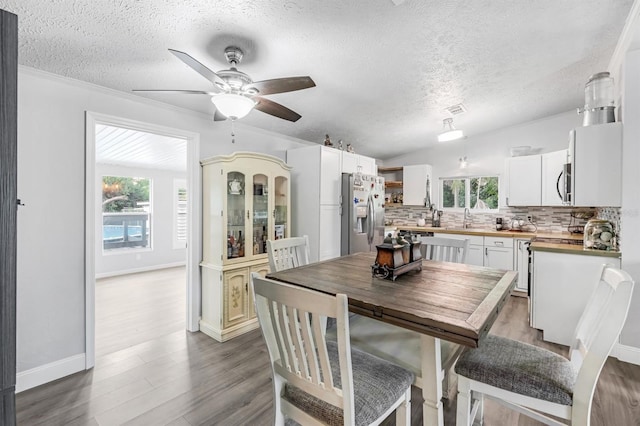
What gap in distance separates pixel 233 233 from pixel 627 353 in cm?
377

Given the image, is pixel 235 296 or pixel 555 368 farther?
pixel 235 296

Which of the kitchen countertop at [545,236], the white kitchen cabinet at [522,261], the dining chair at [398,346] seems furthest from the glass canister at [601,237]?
the dining chair at [398,346]

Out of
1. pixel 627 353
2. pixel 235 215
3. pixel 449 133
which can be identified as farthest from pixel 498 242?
pixel 235 215

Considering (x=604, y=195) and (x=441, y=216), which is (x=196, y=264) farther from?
(x=441, y=216)

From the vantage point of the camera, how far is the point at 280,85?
177cm

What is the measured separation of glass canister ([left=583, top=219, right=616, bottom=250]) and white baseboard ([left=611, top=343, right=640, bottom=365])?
2.81 feet

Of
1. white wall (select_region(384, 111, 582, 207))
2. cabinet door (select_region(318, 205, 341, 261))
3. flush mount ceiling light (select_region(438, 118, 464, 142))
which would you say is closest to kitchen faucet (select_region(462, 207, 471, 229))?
white wall (select_region(384, 111, 582, 207))

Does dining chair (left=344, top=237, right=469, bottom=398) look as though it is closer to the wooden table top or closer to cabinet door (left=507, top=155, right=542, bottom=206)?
the wooden table top

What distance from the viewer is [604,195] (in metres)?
2.62

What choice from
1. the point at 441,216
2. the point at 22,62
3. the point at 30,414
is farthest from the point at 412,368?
the point at 441,216

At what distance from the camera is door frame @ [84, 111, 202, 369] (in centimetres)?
238

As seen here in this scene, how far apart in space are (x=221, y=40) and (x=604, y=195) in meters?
3.46

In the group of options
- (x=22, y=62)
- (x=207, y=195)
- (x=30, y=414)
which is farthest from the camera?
(x=207, y=195)

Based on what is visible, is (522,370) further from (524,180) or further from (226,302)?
(524,180)
